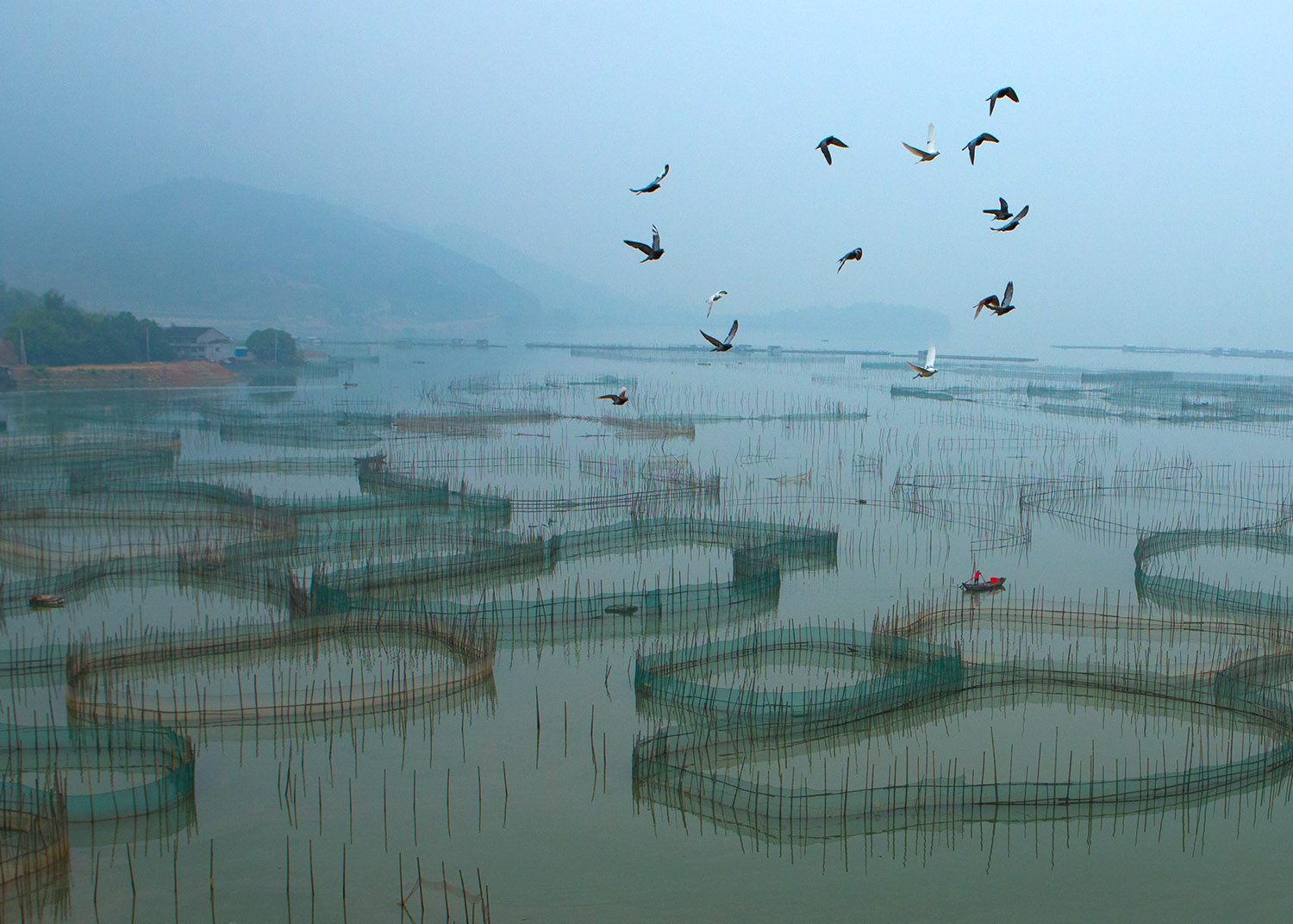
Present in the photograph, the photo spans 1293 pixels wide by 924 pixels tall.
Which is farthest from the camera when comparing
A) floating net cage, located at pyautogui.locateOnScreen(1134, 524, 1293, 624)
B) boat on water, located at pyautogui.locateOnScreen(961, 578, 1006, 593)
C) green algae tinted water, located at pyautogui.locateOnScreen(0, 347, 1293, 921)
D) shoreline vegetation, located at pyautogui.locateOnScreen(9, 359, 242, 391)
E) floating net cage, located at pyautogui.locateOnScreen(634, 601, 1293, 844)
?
shoreline vegetation, located at pyautogui.locateOnScreen(9, 359, 242, 391)

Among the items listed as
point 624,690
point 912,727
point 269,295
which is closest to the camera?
point 912,727

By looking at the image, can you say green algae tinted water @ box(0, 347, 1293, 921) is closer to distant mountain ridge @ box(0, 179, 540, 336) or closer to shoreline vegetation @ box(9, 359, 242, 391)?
shoreline vegetation @ box(9, 359, 242, 391)

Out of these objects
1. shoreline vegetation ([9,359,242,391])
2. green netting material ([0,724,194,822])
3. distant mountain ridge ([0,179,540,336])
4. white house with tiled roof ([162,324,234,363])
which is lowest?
green netting material ([0,724,194,822])

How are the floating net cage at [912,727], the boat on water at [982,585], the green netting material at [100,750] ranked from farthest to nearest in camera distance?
the boat on water at [982,585] < the green netting material at [100,750] < the floating net cage at [912,727]

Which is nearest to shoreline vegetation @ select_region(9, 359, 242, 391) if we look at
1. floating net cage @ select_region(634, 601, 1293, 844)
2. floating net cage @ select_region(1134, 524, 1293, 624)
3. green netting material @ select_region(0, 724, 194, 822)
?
green netting material @ select_region(0, 724, 194, 822)

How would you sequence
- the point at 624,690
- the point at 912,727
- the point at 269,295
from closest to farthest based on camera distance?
1. the point at 912,727
2. the point at 624,690
3. the point at 269,295

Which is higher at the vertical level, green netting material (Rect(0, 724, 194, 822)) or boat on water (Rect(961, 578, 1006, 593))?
boat on water (Rect(961, 578, 1006, 593))

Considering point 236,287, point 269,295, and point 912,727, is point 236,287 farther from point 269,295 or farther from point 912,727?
point 912,727

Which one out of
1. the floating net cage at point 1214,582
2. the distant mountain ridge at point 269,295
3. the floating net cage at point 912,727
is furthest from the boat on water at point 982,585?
the distant mountain ridge at point 269,295

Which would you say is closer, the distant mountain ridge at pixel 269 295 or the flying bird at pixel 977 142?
the flying bird at pixel 977 142

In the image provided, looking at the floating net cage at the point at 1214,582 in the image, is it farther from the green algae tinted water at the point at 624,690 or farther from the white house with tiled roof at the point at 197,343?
the white house with tiled roof at the point at 197,343

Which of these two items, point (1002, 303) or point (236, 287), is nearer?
point (1002, 303)

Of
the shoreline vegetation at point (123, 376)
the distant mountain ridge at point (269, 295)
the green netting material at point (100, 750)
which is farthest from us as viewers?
the distant mountain ridge at point (269, 295)

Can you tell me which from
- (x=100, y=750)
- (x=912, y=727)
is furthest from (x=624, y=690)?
(x=100, y=750)
